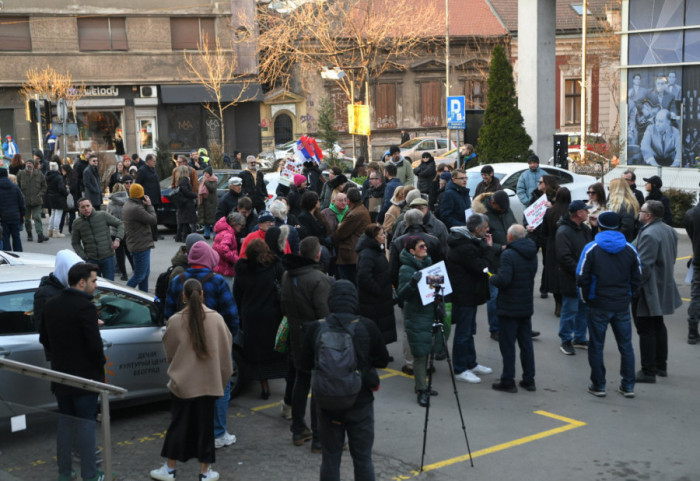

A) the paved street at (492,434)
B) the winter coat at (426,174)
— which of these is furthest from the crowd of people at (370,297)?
the winter coat at (426,174)

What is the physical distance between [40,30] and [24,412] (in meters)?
38.0

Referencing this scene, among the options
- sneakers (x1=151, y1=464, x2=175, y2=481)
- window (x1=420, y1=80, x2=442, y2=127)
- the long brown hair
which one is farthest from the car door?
window (x1=420, y1=80, x2=442, y2=127)

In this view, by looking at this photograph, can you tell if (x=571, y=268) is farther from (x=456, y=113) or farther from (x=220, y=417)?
(x=456, y=113)

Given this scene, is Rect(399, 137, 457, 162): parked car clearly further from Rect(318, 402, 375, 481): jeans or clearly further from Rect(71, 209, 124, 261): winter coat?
Rect(318, 402, 375, 481): jeans

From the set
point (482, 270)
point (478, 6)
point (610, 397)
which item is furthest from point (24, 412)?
point (478, 6)

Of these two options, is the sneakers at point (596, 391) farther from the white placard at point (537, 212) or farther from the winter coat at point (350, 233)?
the winter coat at point (350, 233)

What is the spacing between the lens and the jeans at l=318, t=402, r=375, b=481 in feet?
20.0

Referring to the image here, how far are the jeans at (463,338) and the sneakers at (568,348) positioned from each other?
1442 millimetres

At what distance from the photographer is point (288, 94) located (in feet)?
155

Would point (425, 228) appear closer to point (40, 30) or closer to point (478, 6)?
point (40, 30)

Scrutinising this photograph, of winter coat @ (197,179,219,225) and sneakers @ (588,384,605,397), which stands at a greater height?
winter coat @ (197,179,219,225)

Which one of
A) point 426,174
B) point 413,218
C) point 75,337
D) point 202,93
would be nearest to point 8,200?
point 426,174

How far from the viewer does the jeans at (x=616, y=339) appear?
347 inches

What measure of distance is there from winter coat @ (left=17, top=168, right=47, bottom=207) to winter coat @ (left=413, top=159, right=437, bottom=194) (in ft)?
29.0
